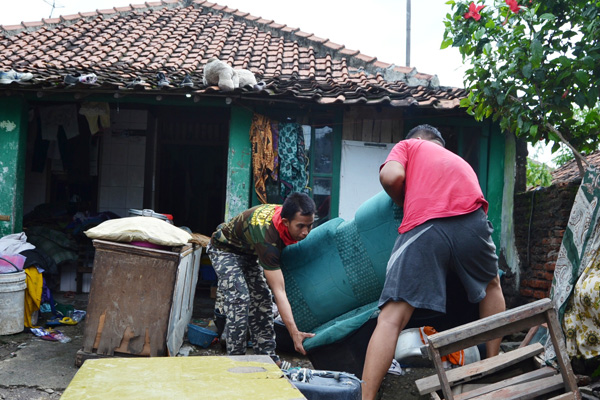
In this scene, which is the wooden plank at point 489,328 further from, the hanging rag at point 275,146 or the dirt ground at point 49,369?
the hanging rag at point 275,146

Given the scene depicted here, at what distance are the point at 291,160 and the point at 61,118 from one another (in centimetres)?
329

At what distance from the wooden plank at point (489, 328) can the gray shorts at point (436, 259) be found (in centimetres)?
21

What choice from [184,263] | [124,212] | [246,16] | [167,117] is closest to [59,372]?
[184,263]

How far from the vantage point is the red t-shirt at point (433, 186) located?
274cm

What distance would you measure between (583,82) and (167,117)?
6.66 metres

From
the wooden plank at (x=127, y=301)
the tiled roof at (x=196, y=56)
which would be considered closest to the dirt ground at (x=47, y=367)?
the wooden plank at (x=127, y=301)

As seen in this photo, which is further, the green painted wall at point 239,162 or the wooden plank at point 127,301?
the green painted wall at point 239,162

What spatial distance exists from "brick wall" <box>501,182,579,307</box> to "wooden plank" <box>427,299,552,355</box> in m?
3.47

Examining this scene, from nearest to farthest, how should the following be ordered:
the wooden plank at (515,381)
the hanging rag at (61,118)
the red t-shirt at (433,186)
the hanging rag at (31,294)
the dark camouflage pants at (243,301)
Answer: the wooden plank at (515,381) < the red t-shirt at (433,186) < the dark camouflage pants at (243,301) < the hanging rag at (31,294) < the hanging rag at (61,118)

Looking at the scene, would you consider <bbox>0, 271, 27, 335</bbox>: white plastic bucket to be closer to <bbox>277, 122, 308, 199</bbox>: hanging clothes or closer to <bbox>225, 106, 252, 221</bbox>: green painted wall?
<bbox>225, 106, 252, 221</bbox>: green painted wall

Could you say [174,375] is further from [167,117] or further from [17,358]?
[167,117]

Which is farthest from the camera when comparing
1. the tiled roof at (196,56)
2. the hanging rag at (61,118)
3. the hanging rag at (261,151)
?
the hanging rag at (61,118)

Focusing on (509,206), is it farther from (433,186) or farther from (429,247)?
(429,247)

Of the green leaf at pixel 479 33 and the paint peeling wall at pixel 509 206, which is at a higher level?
the green leaf at pixel 479 33
